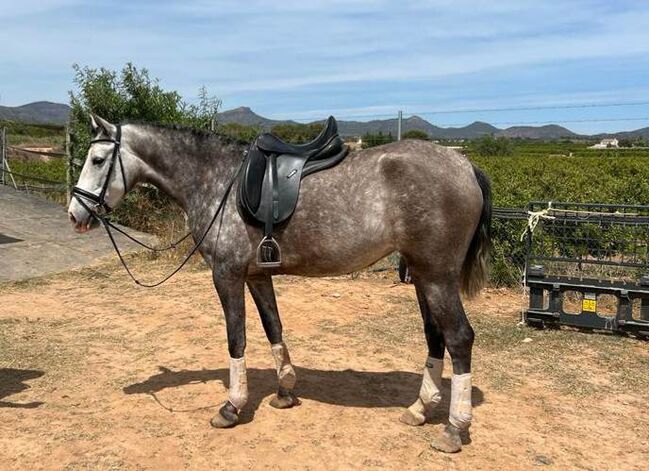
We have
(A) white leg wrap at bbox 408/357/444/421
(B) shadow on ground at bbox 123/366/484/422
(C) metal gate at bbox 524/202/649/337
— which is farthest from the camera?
(C) metal gate at bbox 524/202/649/337

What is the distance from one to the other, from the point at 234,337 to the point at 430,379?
1520 mm

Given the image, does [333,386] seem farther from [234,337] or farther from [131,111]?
[131,111]

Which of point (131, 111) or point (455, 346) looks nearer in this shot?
point (455, 346)

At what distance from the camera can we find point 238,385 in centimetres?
427

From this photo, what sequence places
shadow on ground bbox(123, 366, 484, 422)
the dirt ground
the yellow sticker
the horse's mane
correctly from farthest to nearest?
1. the yellow sticker
2. shadow on ground bbox(123, 366, 484, 422)
3. the horse's mane
4. the dirt ground

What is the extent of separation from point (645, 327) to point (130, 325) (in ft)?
19.1

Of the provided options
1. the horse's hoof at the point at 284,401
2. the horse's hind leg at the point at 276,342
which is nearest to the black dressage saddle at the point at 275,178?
the horse's hind leg at the point at 276,342

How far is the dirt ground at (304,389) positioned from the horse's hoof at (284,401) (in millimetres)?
57

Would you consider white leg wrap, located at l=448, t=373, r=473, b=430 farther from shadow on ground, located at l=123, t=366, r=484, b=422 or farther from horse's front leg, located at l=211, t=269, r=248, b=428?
horse's front leg, located at l=211, t=269, r=248, b=428

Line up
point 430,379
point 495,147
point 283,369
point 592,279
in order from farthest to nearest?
point 495,147
point 592,279
point 283,369
point 430,379

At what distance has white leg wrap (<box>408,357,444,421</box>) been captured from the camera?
14.0 ft

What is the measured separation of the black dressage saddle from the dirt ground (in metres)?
1.36

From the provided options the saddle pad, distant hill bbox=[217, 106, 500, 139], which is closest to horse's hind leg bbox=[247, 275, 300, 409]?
the saddle pad

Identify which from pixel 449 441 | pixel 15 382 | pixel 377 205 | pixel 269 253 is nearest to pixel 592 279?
pixel 449 441
